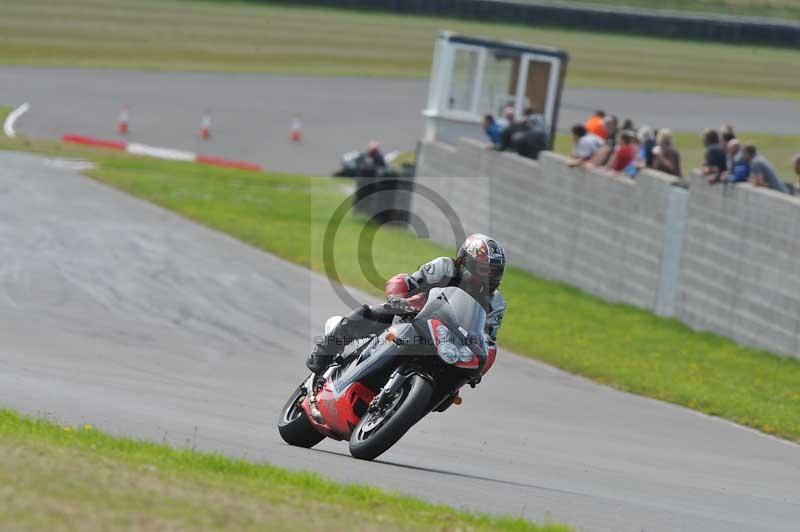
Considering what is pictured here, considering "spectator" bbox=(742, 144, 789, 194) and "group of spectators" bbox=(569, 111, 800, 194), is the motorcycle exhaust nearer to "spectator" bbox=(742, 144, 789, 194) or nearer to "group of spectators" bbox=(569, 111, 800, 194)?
"group of spectators" bbox=(569, 111, 800, 194)

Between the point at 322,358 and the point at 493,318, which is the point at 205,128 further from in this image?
the point at 493,318

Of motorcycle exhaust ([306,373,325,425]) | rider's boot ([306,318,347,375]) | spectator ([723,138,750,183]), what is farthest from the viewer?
spectator ([723,138,750,183])

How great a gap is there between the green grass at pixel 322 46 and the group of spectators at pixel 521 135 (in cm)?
2679

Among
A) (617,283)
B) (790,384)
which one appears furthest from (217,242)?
(790,384)

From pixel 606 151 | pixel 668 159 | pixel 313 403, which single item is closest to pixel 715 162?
pixel 668 159

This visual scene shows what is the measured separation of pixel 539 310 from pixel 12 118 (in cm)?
2153

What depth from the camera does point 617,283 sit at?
2073 centimetres

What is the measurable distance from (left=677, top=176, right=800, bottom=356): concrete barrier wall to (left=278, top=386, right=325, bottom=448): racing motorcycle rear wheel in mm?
8309

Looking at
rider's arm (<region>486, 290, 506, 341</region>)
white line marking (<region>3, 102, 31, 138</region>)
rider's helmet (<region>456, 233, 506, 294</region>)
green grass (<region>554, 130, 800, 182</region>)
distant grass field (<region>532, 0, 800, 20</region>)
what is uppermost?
distant grass field (<region>532, 0, 800, 20</region>)

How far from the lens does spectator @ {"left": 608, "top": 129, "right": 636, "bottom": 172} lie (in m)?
21.1

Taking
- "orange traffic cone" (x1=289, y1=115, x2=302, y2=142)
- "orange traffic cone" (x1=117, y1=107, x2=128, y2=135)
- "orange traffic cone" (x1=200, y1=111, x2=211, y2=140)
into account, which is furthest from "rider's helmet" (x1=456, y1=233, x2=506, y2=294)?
"orange traffic cone" (x1=289, y1=115, x2=302, y2=142)

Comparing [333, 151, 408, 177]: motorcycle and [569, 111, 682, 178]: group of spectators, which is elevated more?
[569, 111, 682, 178]: group of spectators

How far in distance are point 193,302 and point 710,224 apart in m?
6.85

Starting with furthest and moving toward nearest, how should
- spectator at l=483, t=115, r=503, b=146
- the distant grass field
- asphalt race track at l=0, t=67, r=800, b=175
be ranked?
1. the distant grass field
2. asphalt race track at l=0, t=67, r=800, b=175
3. spectator at l=483, t=115, r=503, b=146
